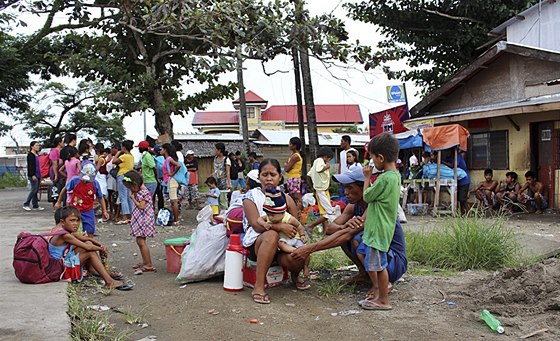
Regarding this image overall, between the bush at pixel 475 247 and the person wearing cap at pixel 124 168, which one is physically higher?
the person wearing cap at pixel 124 168

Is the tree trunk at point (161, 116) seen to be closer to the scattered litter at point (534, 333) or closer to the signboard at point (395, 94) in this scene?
the signboard at point (395, 94)

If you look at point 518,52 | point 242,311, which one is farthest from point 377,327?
point 518,52

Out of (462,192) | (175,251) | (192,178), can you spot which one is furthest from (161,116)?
(462,192)

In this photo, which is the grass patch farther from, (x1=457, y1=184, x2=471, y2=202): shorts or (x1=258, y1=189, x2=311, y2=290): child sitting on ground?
(x1=457, y1=184, x2=471, y2=202): shorts

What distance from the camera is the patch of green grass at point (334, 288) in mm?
5324

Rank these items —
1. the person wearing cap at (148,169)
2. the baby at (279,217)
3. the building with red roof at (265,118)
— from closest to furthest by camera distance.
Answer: the baby at (279,217)
the person wearing cap at (148,169)
the building with red roof at (265,118)

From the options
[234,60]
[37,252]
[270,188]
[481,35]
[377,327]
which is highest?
[481,35]

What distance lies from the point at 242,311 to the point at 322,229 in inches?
189

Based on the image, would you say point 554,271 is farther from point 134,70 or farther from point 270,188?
point 134,70

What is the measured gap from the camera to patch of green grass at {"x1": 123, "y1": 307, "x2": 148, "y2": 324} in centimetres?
454

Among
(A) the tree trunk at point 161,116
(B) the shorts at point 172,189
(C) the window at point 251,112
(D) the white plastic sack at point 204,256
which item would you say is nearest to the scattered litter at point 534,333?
(D) the white plastic sack at point 204,256

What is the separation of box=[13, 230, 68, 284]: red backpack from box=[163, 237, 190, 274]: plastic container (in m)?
1.23

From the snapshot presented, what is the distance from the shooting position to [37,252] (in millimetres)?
5426

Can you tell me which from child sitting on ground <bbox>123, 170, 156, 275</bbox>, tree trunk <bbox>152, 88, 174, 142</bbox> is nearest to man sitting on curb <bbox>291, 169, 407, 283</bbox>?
child sitting on ground <bbox>123, 170, 156, 275</bbox>
